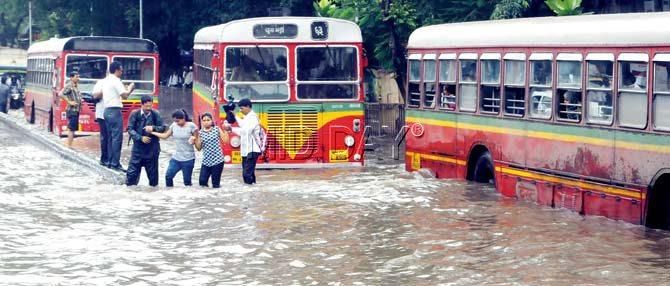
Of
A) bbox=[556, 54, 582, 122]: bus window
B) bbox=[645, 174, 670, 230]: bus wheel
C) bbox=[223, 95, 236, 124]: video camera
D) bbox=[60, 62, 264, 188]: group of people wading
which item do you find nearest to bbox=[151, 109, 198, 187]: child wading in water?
bbox=[60, 62, 264, 188]: group of people wading

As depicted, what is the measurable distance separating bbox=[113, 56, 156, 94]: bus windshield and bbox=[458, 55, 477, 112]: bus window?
13.8 meters

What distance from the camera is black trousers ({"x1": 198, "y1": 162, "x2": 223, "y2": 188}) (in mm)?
20500

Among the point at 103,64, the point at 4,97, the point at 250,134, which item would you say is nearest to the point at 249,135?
the point at 250,134

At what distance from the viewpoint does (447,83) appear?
2133 cm

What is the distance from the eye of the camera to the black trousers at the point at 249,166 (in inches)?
835

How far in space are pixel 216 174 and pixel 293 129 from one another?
3.76 metres

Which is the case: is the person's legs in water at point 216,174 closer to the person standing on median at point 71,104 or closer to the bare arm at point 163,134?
the bare arm at point 163,134

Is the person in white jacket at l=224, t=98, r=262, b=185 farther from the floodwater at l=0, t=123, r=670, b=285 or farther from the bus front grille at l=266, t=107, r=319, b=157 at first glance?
the bus front grille at l=266, t=107, r=319, b=157

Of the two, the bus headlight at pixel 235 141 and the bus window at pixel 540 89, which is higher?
→ the bus window at pixel 540 89

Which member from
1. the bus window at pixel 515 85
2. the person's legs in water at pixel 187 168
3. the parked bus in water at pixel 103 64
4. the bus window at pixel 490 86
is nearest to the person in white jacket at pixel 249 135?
the person's legs in water at pixel 187 168

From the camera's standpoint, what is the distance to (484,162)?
20.1 meters

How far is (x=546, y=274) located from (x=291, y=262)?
2.71 m

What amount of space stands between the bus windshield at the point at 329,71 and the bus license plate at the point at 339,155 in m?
1.00

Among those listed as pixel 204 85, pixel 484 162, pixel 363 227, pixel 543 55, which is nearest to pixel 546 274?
pixel 363 227
